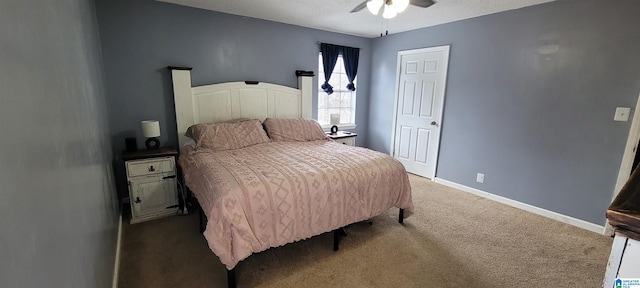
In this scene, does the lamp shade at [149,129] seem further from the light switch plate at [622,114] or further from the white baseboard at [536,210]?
the light switch plate at [622,114]

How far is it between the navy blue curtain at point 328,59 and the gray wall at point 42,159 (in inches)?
129

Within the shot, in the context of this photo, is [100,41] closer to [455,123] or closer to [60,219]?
[60,219]

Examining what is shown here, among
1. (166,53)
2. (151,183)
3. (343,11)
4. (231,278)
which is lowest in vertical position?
(231,278)

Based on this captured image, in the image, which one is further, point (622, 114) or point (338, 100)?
point (338, 100)

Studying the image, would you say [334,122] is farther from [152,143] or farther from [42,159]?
[42,159]

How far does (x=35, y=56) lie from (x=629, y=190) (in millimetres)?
1677

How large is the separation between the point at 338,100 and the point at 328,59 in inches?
30.5

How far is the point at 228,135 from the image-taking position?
9.83 ft

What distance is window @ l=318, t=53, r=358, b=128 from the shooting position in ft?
15.1

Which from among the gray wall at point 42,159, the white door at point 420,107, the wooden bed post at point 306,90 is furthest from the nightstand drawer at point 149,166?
the white door at point 420,107

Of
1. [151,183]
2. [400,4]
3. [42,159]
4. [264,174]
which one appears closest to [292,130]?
[264,174]

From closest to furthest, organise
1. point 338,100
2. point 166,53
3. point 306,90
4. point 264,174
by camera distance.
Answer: point 264,174, point 166,53, point 306,90, point 338,100

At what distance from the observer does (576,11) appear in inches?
107

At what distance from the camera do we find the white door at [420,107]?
3.95 meters
